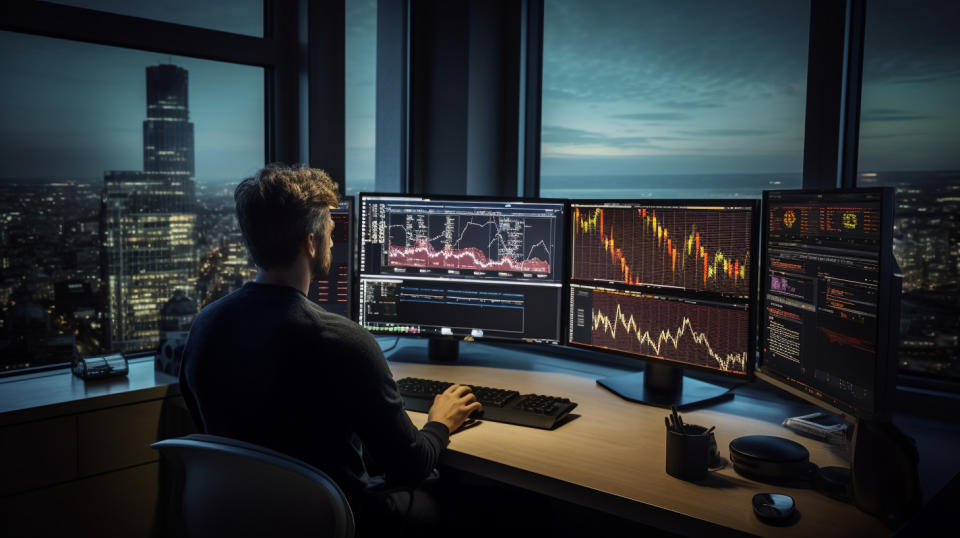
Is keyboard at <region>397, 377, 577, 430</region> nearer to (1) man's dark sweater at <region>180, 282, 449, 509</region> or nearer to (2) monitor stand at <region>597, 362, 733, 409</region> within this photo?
(2) monitor stand at <region>597, 362, 733, 409</region>

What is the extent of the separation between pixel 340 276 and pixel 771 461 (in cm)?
163

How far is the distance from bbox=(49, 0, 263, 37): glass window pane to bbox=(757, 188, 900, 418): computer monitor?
2.09m

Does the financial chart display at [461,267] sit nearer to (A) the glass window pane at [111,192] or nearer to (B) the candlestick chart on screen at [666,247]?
(B) the candlestick chart on screen at [666,247]

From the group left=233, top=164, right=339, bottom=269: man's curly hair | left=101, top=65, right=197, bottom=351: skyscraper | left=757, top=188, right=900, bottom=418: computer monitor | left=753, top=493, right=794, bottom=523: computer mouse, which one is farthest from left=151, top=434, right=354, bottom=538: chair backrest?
left=101, top=65, right=197, bottom=351: skyscraper

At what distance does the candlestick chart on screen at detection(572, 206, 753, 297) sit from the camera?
76.7 inches

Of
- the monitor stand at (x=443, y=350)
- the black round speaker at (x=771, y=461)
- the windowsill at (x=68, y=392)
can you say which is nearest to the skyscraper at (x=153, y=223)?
the windowsill at (x=68, y=392)

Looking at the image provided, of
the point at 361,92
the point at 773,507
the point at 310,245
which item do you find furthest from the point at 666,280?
the point at 361,92

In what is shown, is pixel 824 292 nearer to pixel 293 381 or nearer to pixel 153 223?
pixel 293 381

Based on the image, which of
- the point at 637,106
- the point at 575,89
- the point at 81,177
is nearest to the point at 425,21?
the point at 575,89

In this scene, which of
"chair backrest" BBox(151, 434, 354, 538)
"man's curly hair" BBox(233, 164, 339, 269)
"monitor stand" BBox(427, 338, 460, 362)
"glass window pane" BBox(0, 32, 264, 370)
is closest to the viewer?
"chair backrest" BBox(151, 434, 354, 538)

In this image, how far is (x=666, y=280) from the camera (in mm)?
2086

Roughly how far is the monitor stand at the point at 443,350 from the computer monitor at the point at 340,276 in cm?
32

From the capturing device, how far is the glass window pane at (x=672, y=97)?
7.93 feet

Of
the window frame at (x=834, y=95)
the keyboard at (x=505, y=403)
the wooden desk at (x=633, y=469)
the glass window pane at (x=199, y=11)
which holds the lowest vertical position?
the wooden desk at (x=633, y=469)
